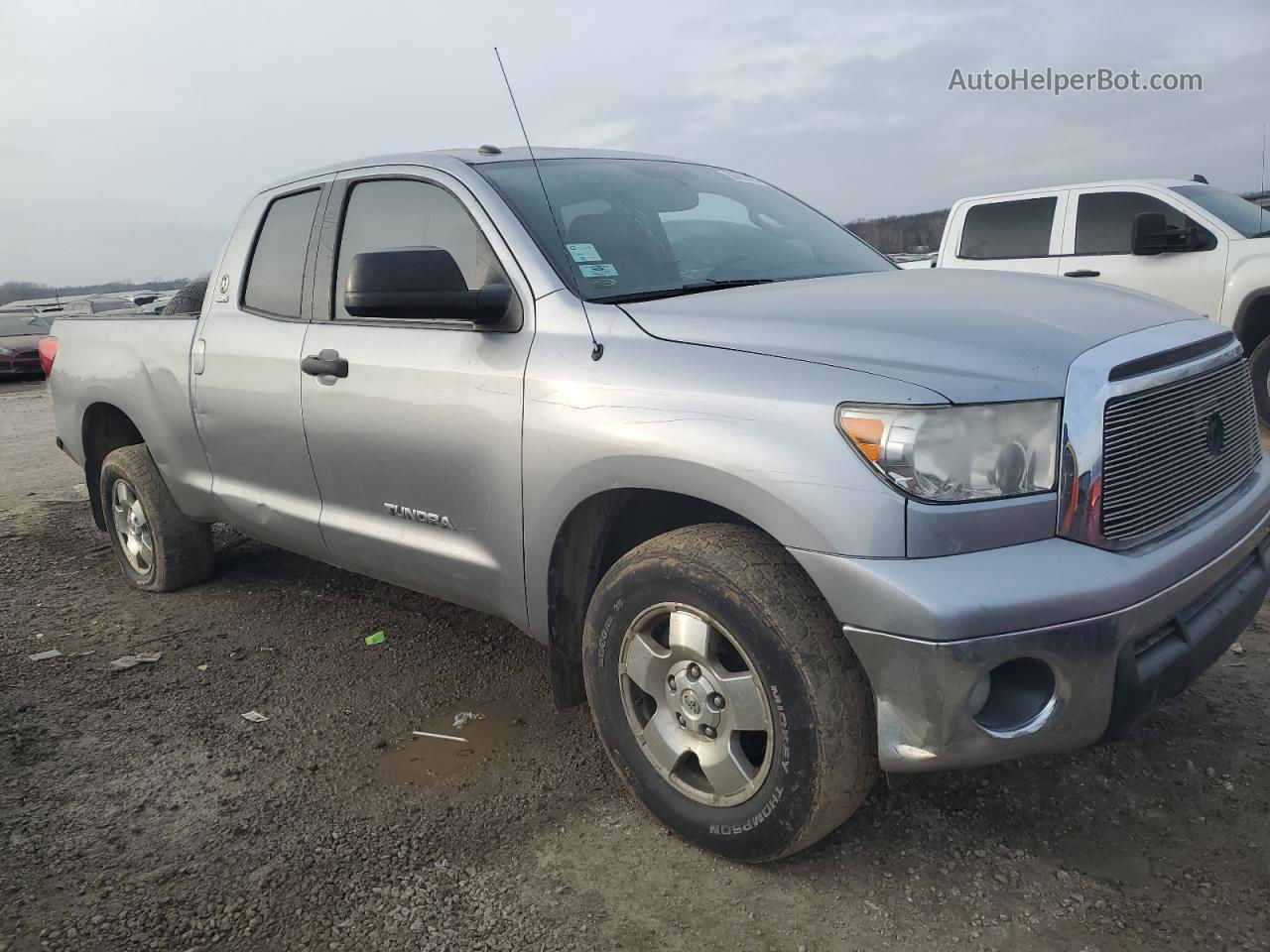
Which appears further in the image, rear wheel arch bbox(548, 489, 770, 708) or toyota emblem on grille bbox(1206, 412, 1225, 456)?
rear wheel arch bbox(548, 489, 770, 708)

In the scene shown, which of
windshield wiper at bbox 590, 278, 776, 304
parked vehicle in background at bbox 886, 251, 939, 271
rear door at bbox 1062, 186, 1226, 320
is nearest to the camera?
windshield wiper at bbox 590, 278, 776, 304

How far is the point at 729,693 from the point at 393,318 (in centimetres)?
161

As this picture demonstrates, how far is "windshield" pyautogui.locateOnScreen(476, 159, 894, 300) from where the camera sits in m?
2.92

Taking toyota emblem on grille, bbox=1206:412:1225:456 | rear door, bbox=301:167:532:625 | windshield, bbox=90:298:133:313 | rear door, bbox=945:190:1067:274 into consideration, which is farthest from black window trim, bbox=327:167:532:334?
windshield, bbox=90:298:133:313

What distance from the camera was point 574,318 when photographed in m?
2.70

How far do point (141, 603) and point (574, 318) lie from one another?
3.23m

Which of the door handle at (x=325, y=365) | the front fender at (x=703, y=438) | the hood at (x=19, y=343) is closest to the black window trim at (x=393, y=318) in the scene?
the door handle at (x=325, y=365)

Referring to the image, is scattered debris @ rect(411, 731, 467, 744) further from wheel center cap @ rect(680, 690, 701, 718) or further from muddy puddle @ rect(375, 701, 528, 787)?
wheel center cap @ rect(680, 690, 701, 718)

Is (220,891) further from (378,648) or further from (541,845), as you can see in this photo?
(378,648)

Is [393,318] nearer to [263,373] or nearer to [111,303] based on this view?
[263,373]

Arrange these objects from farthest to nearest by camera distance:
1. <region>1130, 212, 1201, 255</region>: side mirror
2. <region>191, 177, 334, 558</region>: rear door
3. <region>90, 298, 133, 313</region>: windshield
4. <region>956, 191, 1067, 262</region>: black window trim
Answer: <region>90, 298, 133, 313</region>: windshield → <region>956, 191, 1067, 262</region>: black window trim → <region>1130, 212, 1201, 255</region>: side mirror → <region>191, 177, 334, 558</region>: rear door

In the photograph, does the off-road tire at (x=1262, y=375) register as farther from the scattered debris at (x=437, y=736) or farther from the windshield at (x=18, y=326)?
the windshield at (x=18, y=326)

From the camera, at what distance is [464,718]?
3428 mm

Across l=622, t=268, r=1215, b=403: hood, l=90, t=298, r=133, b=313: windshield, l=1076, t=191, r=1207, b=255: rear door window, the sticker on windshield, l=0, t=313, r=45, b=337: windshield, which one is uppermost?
l=1076, t=191, r=1207, b=255: rear door window
